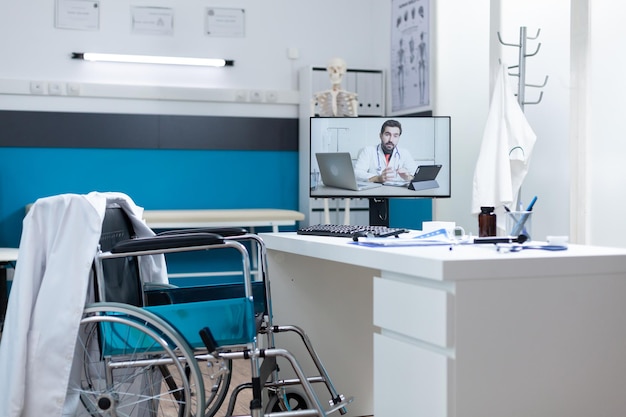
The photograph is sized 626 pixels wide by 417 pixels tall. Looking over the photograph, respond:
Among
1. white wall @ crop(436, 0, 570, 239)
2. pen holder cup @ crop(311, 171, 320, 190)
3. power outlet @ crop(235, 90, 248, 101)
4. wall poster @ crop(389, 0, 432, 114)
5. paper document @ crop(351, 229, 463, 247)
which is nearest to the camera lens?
paper document @ crop(351, 229, 463, 247)

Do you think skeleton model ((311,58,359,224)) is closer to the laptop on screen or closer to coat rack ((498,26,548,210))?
coat rack ((498,26,548,210))

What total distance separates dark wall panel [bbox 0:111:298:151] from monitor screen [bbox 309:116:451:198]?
2287mm

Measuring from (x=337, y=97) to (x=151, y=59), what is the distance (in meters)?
1.21

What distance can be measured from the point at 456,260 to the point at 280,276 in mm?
1253

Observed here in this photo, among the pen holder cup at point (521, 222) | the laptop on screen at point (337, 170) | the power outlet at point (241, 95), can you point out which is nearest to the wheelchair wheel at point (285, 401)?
the laptop on screen at point (337, 170)

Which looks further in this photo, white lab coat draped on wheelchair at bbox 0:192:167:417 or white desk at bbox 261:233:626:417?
white lab coat draped on wheelchair at bbox 0:192:167:417

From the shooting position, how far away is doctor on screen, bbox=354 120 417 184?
9.71 ft

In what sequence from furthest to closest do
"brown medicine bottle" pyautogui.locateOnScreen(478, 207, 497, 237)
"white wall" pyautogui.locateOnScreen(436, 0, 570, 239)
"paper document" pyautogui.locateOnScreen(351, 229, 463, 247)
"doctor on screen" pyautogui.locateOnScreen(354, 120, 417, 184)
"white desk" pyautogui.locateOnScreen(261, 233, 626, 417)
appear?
"white wall" pyautogui.locateOnScreen(436, 0, 570, 239) → "doctor on screen" pyautogui.locateOnScreen(354, 120, 417, 184) → "brown medicine bottle" pyautogui.locateOnScreen(478, 207, 497, 237) → "paper document" pyautogui.locateOnScreen(351, 229, 463, 247) → "white desk" pyautogui.locateOnScreen(261, 233, 626, 417)

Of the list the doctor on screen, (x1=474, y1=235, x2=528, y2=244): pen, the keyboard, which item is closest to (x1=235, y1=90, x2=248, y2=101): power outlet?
the doctor on screen

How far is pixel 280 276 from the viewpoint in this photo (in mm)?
2936

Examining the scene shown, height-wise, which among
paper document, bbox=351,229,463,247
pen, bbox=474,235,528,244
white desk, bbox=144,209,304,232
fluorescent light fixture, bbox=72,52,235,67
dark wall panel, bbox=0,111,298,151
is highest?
fluorescent light fixture, bbox=72,52,235,67

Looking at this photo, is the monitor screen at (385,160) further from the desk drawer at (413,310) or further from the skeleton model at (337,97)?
the skeleton model at (337,97)

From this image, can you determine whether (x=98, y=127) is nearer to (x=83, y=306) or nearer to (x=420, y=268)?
(x=83, y=306)

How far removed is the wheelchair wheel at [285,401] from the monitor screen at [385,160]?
734 mm
